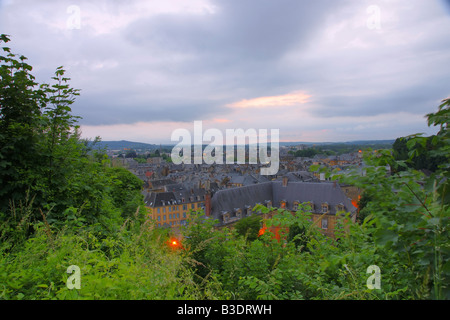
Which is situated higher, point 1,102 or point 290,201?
point 1,102

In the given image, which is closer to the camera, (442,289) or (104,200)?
(442,289)

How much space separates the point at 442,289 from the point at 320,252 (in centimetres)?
318

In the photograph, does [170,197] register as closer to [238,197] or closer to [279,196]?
[238,197]

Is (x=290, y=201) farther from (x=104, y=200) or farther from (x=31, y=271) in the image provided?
(x=31, y=271)

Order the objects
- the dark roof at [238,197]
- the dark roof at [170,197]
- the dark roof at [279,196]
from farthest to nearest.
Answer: the dark roof at [170,197] < the dark roof at [279,196] < the dark roof at [238,197]

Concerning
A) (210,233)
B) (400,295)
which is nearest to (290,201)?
(210,233)

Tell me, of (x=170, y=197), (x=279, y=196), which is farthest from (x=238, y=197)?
(x=170, y=197)

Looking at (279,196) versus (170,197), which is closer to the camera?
(279,196)

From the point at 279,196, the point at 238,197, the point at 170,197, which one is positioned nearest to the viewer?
the point at 238,197

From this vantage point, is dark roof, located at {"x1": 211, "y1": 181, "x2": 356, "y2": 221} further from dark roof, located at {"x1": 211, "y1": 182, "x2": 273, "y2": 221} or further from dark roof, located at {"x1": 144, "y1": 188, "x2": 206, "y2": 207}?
dark roof, located at {"x1": 144, "y1": 188, "x2": 206, "y2": 207}

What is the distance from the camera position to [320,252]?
5.29 metres

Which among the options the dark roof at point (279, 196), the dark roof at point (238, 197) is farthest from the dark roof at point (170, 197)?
the dark roof at point (279, 196)

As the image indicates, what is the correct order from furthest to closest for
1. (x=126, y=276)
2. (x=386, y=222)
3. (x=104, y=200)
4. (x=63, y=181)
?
(x=104, y=200) < (x=63, y=181) < (x=126, y=276) < (x=386, y=222)

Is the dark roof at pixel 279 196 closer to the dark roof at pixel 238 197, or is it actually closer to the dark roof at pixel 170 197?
the dark roof at pixel 238 197
